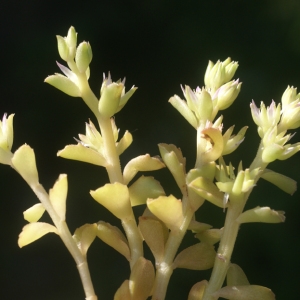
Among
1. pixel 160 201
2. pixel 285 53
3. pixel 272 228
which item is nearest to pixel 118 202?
pixel 160 201

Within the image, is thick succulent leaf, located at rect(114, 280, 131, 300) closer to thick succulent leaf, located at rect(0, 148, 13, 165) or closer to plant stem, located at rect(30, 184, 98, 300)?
plant stem, located at rect(30, 184, 98, 300)

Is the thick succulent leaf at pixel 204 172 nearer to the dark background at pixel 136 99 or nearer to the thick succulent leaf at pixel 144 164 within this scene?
the thick succulent leaf at pixel 144 164

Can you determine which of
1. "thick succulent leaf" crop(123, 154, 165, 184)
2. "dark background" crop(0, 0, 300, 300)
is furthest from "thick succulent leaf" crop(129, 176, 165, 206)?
"dark background" crop(0, 0, 300, 300)

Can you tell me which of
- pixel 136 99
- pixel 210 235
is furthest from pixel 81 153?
pixel 136 99

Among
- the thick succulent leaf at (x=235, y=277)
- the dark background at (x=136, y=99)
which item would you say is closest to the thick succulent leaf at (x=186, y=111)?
the thick succulent leaf at (x=235, y=277)

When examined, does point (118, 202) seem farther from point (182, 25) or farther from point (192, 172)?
point (182, 25)

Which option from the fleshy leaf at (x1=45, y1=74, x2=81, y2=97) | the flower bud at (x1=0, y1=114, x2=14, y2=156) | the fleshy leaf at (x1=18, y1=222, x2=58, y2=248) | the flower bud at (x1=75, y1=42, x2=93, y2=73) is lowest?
the fleshy leaf at (x1=18, y1=222, x2=58, y2=248)
